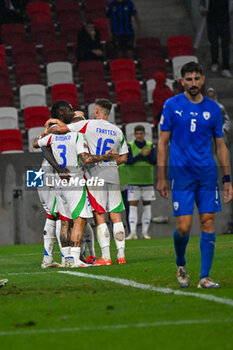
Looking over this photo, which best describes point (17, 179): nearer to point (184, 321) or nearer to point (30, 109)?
point (30, 109)

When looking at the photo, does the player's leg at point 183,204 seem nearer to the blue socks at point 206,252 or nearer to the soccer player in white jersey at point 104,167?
the blue socks at point 206,252

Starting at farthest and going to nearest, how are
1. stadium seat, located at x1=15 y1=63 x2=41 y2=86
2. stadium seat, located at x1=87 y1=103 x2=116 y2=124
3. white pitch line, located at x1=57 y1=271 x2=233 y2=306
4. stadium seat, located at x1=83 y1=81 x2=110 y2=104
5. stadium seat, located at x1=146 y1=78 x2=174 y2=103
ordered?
stadium seat, located at x1=15 y1=63 x2=41 y2=86 < stadium seat, located at x1=146 y1=78 x2=174 y2=103 < stadium seat, located at x1=83 y1=81 x2=110 y2=104 < stadium seat, located at x1=87 y1=103 x2=116 y2=124 < white pitch line, located at x1=57 y1=271 x2=233 y2=306

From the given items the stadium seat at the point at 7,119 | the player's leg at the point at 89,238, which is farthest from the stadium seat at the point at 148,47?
the player's leg at the point at 89,238

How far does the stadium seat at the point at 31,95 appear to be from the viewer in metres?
21.1

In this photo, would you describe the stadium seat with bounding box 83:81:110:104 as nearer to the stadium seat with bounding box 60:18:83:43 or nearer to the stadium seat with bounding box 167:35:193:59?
the stadium seat with bounding box 167:35:193:59

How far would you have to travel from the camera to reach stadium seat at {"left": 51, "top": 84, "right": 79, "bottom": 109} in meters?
20.8

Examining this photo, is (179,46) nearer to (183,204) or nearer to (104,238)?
(104,238)

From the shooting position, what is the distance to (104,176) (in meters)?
10.5

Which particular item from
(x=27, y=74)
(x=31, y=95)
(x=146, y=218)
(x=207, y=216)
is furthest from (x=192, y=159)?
(x=27, y=74)

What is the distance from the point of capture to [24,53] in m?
22.9

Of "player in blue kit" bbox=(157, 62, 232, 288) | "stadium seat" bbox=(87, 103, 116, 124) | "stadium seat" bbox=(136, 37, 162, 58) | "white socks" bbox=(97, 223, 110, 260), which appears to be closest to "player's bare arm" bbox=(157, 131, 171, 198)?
"player in blue kit" bbox=(157, 62, 232, 288)

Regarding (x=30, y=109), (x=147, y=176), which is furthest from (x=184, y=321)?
(x=30, y=109)

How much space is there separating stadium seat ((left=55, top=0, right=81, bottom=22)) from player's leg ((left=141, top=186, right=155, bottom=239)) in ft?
28.3

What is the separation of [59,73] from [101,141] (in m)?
11.9
